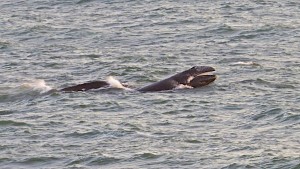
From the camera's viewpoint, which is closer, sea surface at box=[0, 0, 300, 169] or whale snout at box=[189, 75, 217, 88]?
sea surface at box=[0, 0, 300, 169]

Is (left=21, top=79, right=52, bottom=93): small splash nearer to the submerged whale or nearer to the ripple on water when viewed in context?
Answer: the submerged whale

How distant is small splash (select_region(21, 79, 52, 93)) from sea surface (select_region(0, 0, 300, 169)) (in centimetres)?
2

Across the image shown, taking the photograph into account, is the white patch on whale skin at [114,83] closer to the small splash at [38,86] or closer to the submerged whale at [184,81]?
the submerged whale at [184,81]

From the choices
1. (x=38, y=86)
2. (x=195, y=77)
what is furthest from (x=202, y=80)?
(x=38, y=86)

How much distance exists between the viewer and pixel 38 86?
20938 millimetres

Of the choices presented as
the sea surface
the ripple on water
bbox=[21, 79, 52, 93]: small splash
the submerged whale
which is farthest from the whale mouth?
the ripple on water

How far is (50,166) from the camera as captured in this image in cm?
1513

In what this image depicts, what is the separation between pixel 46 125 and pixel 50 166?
260cm

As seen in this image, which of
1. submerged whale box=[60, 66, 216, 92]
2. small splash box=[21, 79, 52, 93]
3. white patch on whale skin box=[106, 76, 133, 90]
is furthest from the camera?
small splash box=[21, 79, 52, 93]

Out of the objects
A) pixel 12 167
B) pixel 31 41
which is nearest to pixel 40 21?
pixel 31 41

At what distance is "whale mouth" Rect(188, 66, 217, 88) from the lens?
2012 cm

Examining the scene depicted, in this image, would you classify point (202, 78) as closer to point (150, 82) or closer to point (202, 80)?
point (202, 80)

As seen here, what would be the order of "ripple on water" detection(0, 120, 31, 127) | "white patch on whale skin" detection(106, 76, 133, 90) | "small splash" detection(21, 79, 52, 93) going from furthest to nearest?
"small splash" detection(21, 79, 52, 93) → "white patch on whale skin" detection(106, 76, 133, 90) → "ripple on water" detection(0, 120, 31, 127)

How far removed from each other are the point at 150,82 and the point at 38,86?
83.5 inches
